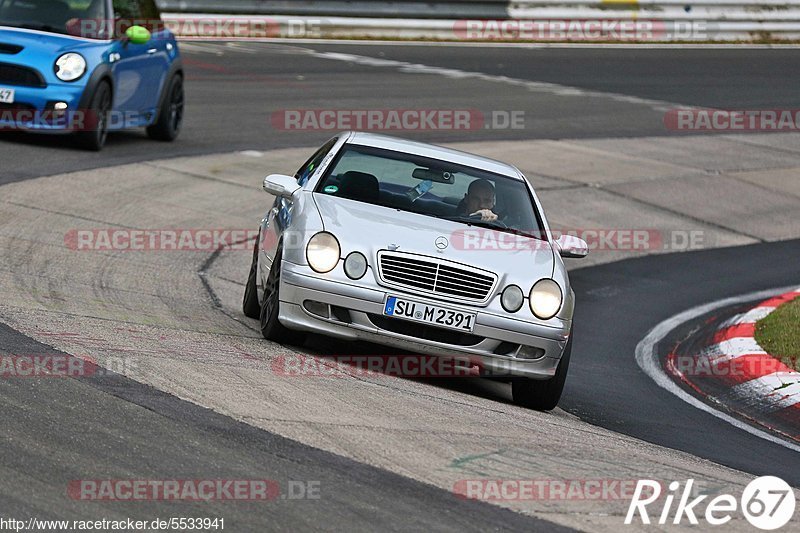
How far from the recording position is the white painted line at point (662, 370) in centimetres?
828

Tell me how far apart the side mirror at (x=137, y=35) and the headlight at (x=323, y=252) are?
24.4 ft

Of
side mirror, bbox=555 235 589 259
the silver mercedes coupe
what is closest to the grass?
side mirror, bbox=555 235 589 259

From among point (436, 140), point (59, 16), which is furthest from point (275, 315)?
point (436, 140)

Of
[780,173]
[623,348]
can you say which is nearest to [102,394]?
[623,348]

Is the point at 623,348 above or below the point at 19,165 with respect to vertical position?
below

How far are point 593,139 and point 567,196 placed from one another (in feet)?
13.4

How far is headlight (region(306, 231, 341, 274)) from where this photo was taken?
302 inches

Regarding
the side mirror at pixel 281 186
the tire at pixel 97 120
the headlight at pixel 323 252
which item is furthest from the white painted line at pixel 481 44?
the headlight at pixel 323 252

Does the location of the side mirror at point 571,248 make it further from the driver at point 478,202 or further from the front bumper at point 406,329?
the front bumper at point 406,329

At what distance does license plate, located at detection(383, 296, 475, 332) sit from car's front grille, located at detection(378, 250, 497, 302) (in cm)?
9

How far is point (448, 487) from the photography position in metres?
5.46

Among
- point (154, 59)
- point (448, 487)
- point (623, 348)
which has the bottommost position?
point (623, 348)

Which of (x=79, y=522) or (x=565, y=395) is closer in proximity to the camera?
(x=79, y=522)

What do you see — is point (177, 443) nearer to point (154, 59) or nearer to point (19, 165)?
point (19, 165)
